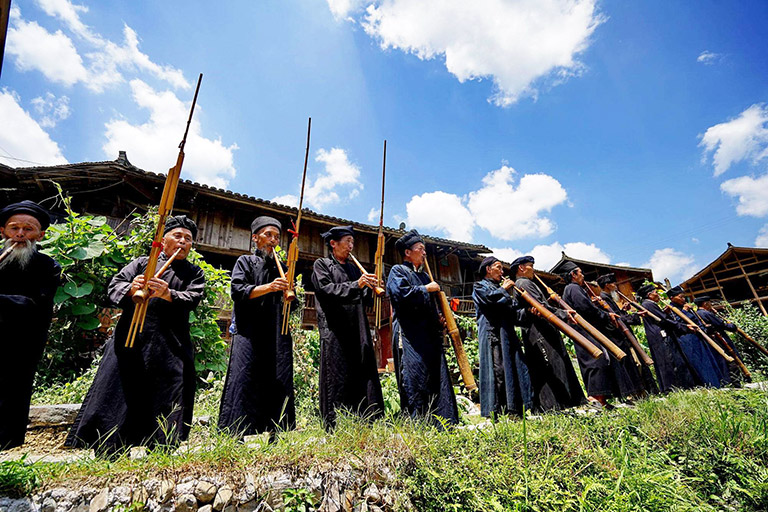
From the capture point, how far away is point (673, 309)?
25.8ft

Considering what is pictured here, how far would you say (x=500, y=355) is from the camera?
14.4 ft

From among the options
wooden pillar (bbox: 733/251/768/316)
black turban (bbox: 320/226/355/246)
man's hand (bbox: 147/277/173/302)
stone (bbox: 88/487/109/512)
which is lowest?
stone (bbox: 88/487/109/512)

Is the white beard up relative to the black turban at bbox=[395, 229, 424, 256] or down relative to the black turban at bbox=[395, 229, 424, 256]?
down

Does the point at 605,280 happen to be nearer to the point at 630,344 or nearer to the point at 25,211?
the point at 630,344

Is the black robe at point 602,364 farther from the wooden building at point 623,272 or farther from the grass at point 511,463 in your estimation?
the wooden building at point 623,272

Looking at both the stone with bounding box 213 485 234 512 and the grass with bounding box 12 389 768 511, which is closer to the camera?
the stone with bounding box 213 485 234 512

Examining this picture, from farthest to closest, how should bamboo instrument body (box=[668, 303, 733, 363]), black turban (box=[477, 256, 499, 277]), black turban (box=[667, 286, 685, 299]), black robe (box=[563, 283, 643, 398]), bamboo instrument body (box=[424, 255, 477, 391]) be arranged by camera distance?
black turban (box=[667, 286, 685, 299])
bamboo instrument body (box=[668, 303, 733, 363])
black turban (box=[477, 256, 499, 277])
black robe (box=[563, 283, 643, 398])
bamboo instrument body (box=[424, 255, 477, 391])

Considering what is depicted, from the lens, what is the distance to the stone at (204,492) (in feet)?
6.49

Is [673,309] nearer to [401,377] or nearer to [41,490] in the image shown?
[401,377]

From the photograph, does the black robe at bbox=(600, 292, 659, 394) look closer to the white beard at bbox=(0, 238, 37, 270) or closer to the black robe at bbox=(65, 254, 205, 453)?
the black robe at bbox=(65, 254, 205, 453)

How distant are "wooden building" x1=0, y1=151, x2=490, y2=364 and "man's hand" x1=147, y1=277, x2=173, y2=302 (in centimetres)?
504

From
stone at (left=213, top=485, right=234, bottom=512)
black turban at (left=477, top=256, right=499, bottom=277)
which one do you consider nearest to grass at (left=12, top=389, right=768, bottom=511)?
stone at (left=213, top=485, right=234, bottom=512)

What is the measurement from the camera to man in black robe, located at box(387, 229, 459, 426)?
3.54 m

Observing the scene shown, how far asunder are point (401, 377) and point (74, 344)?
436 centimetres
